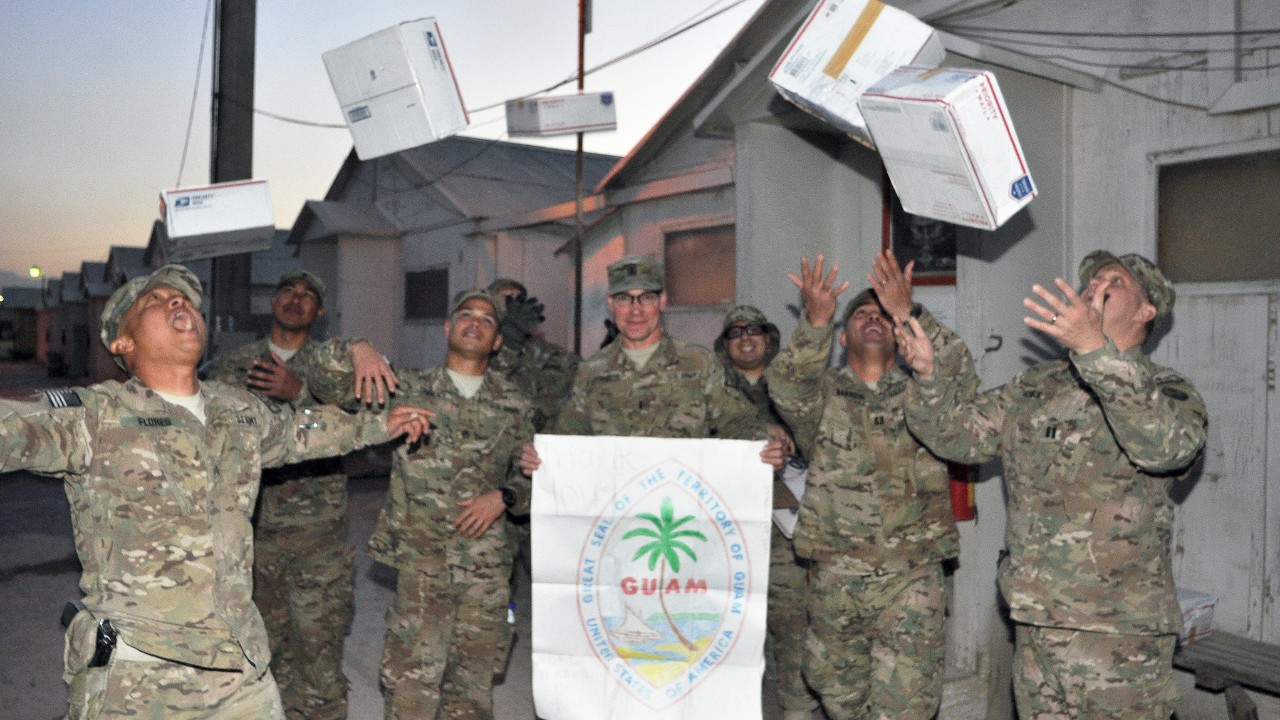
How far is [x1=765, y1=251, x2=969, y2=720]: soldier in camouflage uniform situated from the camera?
3848 mm

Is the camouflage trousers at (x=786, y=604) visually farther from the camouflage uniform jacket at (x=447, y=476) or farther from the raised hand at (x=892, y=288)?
the raised hand at (x=892, y=288)

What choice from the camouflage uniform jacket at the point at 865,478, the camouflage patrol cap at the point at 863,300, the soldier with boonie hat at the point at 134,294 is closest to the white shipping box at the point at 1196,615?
the camouflage uniform jacket at the point at 865,478

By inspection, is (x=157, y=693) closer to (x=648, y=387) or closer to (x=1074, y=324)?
(x=648, y=387)

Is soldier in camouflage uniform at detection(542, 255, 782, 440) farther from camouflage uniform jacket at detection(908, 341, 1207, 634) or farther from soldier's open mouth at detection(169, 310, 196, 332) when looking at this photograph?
soldier's open mouth at detection(169, 310, 196, 332)

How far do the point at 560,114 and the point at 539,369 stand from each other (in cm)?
276

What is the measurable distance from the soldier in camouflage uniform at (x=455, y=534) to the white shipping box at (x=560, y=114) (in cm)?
404

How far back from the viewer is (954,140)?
3158 mm

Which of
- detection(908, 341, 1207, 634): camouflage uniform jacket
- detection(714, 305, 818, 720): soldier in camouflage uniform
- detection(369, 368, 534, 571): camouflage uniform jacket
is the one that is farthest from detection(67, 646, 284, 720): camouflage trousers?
detection(908, 341, 1207, 634): camouflage uniform jacket

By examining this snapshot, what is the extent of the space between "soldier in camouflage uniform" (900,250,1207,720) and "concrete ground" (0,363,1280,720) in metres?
1.43

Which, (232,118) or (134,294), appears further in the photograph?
(232,118)

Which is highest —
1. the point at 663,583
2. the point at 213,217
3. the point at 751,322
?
the point at 213,217

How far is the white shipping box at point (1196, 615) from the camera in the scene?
13.9 feet

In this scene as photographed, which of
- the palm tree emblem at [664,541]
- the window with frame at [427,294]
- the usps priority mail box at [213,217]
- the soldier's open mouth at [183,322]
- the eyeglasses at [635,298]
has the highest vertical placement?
the window with frame at [427,294]

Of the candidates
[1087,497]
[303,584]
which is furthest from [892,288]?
[303,584]
